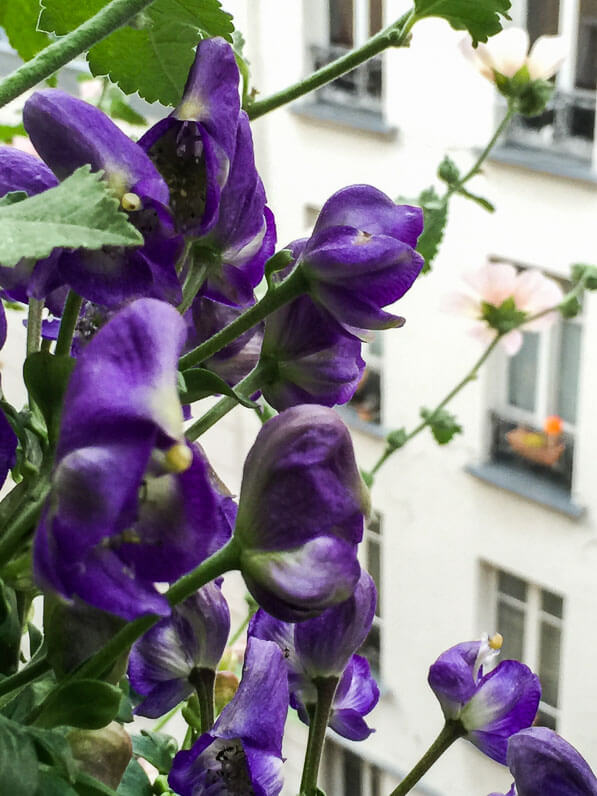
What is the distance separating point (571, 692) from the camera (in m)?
1.65

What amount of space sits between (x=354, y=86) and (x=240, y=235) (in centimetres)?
160

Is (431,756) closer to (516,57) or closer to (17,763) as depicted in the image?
(17,763)

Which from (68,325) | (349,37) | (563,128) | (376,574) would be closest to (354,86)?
(349,37)

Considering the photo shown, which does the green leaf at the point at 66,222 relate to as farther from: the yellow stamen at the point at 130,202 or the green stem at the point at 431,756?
the green stem at the point at 431,756

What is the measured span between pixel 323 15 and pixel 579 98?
0.41 metres

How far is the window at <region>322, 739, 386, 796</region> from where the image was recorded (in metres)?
1.96

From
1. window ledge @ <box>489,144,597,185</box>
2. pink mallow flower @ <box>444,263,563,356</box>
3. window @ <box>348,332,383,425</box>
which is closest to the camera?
pink mallow flower @ <box>444,263,563,356</box>

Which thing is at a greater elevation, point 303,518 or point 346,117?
point 303,518

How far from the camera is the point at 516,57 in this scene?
0.59 meters

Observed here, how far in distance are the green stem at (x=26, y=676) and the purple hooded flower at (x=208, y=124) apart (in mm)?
78

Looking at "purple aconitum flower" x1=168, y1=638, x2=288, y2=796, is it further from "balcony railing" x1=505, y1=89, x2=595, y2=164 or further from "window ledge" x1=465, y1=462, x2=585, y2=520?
"window ledge" x1=465, y1=462, x2=585, y2=520

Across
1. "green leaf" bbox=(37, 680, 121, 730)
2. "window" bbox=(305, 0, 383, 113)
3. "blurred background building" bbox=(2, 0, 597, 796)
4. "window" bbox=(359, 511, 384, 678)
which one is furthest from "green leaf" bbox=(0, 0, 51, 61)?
"window" bbox=(359, 511, 384, 678)

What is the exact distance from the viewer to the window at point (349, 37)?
1626 millimetres

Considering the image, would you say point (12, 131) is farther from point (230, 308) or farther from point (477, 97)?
point (477, 97)
